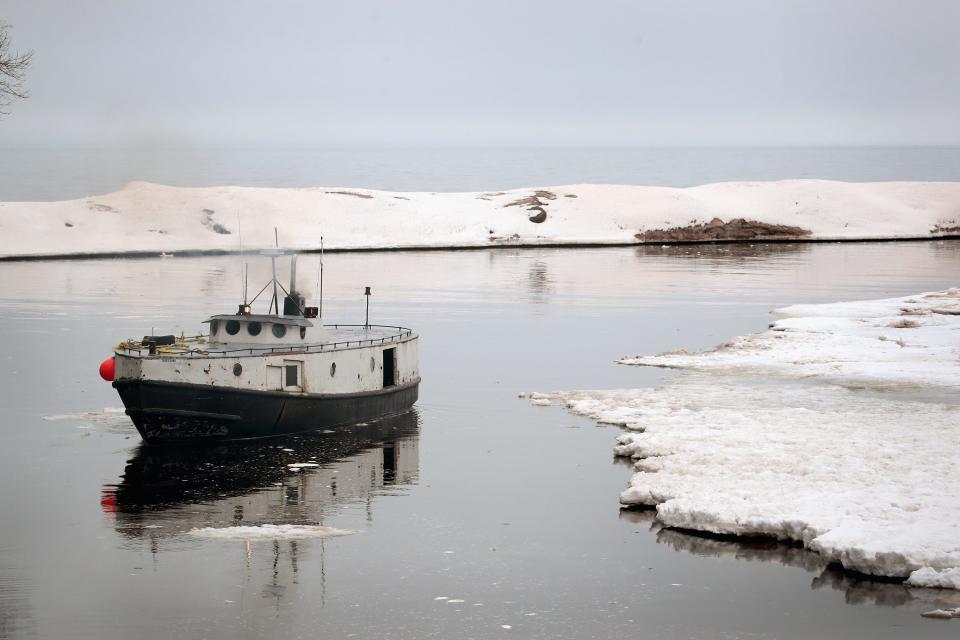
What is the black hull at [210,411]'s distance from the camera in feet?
112

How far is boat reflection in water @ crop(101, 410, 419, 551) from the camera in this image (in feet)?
92.0

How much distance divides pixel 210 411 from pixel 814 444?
49.6ft

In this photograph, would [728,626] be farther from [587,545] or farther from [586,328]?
[586,328]

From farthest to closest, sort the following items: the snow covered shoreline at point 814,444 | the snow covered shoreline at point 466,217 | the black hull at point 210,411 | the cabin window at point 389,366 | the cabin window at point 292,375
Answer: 1. the snow covered shoreline at point 466,217
2. the cabin window at point 389,366
3. the cabin window at point 292,375
4. the black hull at point 210,411
5. the snow covered shoreline at point 814,444

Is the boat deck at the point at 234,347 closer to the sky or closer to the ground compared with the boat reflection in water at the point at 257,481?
closer to the sky

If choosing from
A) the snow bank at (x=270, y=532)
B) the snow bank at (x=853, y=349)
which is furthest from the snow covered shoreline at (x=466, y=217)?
the snow bank at (x=270, y=532)

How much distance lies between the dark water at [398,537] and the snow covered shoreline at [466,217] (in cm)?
5987

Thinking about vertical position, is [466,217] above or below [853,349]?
above

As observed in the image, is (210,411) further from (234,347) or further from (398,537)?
(398,537)

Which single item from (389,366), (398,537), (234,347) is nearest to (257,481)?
(398,537)

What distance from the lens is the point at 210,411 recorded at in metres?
34.5

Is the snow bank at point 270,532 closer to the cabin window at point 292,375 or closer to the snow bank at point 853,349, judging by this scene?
the cabin window at point 292,375

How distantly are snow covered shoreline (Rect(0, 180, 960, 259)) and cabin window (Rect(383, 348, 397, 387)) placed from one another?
227 feet

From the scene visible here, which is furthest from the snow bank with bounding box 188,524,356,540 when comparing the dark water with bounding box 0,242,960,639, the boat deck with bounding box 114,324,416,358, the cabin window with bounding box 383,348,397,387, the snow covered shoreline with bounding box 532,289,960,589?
the cabin window with bounding box 383,348,397,387
